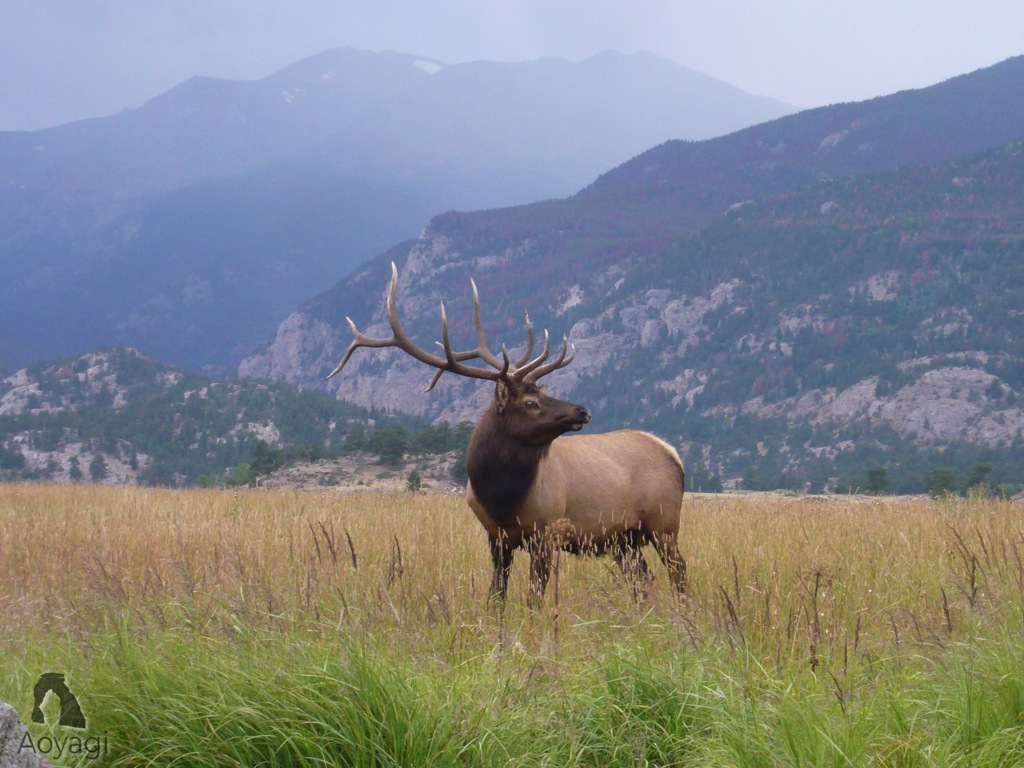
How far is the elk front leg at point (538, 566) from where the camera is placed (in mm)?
6496

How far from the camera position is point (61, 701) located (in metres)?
3.81

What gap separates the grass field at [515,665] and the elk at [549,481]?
292 millimetres

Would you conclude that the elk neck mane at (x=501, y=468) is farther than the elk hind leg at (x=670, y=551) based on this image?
No

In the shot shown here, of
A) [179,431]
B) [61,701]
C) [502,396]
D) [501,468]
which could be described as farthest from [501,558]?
[179,431]

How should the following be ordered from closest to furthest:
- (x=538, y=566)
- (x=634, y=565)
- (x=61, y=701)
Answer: (x=61, y=701) → (x=634, y=565) → (x=538, y=566)

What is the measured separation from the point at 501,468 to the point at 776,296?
3816 inches

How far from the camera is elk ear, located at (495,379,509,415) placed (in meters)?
7.54

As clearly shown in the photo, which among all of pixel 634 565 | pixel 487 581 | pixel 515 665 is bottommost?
pixel 487 581

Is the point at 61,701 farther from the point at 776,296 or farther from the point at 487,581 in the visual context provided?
the point at 776,296

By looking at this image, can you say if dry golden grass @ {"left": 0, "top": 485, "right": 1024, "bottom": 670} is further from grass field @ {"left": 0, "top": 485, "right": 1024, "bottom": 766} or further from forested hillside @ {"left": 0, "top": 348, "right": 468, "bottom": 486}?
forested hillside @ {"left": 0, "top": 348, "right": 468, "bottom": 486}

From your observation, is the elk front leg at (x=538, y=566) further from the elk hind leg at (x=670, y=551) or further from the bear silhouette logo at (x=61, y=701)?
the bear silhouette logo at (x=61, y=701)

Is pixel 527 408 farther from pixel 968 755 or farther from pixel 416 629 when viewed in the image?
pixel 968 755

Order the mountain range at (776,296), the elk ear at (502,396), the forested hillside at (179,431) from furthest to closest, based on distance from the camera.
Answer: the mountain range at (776,296)
the forested hillside at (179,431)
the elk ear at (502,396)

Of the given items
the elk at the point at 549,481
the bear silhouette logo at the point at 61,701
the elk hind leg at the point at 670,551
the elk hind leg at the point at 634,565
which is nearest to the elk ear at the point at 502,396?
the elk at the point at 549,481
